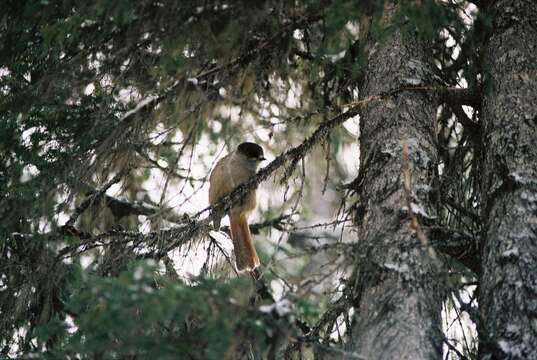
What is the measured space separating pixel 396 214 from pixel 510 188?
2.15ft

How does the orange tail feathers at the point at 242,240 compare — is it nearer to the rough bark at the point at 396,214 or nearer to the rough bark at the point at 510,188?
the rough bark at the point at 396,214

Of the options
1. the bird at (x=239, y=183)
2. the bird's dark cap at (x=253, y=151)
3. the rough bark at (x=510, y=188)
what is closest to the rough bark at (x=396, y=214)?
the rough bark at (x=510, y=188)

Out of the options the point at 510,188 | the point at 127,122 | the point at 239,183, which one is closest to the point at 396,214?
the point at 510,188

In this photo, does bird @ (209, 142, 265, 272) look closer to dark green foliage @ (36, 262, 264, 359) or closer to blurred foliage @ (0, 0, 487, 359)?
blurred foliage @ (0, 0, 487, 359)

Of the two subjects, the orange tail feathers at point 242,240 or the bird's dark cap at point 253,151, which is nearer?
the orange tail feathers at point 242,240

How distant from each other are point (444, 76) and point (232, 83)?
1.79 m

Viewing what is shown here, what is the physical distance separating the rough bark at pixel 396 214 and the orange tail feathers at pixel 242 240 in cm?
192

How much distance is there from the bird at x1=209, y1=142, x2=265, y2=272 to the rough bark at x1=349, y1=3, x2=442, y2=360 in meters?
1.87

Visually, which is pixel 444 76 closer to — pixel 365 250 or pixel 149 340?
pixel 365 250

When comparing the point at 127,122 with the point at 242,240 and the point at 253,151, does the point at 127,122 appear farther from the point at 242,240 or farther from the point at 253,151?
the point at 253,151

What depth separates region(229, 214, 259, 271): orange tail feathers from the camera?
6.52m

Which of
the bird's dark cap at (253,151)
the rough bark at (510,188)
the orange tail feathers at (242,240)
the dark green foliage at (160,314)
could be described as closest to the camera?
the dark green foliage at (160,314)

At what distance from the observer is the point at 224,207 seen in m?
4.93

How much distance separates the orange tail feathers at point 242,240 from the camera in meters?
6.52
